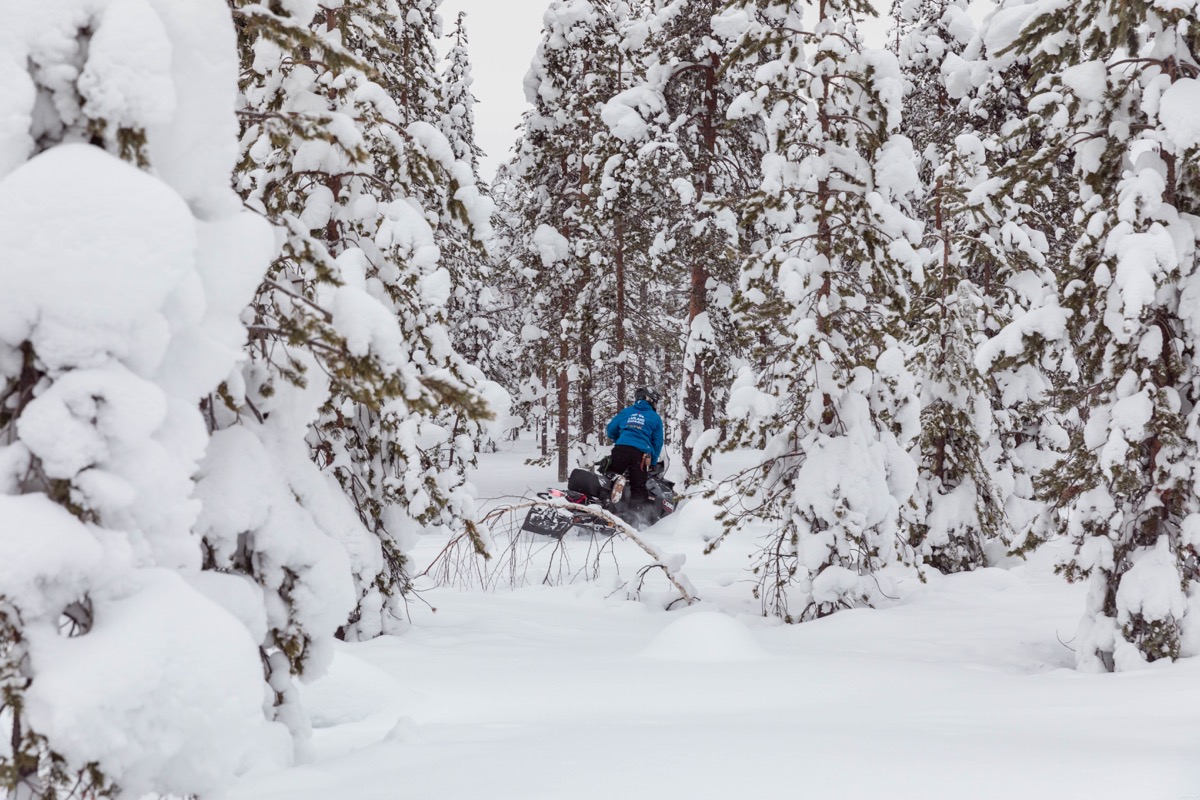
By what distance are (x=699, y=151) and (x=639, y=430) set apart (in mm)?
5830

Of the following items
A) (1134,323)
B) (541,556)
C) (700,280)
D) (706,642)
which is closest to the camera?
(1134,323)

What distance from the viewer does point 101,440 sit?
7.61 ft

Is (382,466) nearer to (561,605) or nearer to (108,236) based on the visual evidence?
(561,605)

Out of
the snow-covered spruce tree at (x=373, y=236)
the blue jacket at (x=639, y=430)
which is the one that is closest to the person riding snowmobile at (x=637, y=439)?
the blue jacket at (x=639, y=430)

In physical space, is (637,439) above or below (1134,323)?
below

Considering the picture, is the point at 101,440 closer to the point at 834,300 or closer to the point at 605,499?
the point at 834,300

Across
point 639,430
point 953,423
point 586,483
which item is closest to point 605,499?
point 586,483

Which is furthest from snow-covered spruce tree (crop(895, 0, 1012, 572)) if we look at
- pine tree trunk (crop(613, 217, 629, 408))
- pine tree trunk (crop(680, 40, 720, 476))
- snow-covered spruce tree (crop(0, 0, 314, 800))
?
snow-covered spruce tree (crop(0, 0, 314, 800))

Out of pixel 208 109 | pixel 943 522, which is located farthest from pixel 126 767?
pixel 943 522

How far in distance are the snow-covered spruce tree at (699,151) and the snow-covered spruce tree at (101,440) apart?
1369 centimetres

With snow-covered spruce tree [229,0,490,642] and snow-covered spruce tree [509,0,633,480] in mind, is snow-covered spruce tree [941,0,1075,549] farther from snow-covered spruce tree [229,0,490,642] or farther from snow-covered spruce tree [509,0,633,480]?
snow-covered spruce tree [509,0,633,480]

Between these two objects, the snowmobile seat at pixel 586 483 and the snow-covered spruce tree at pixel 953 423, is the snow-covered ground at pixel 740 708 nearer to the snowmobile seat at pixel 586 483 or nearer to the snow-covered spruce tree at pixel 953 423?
the snow-covered spruce tree at pixel 953 423

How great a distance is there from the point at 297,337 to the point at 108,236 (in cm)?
82

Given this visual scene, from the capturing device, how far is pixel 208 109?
2.80 metres
